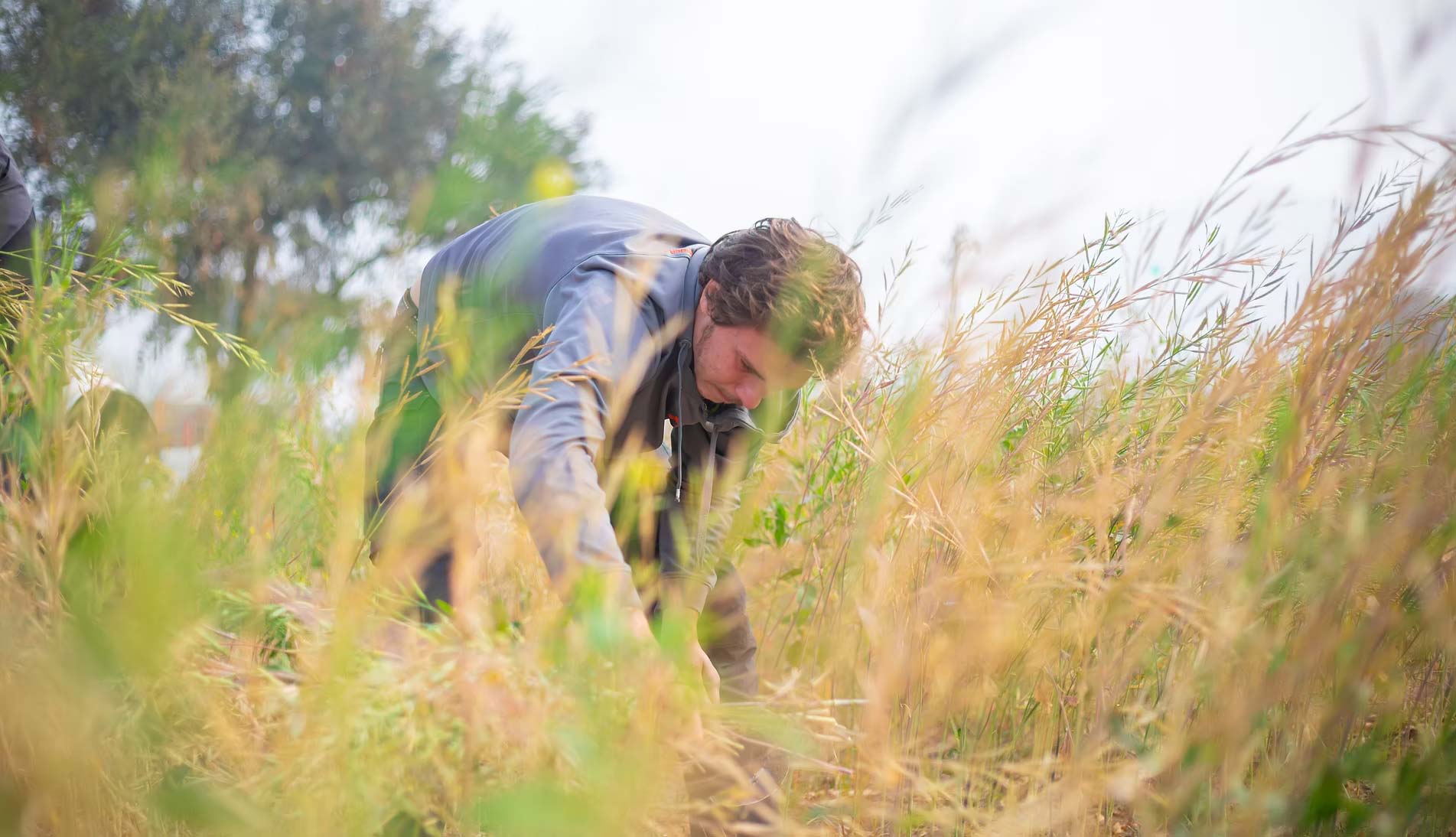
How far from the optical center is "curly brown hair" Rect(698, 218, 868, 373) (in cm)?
161

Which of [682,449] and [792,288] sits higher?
[792,288]

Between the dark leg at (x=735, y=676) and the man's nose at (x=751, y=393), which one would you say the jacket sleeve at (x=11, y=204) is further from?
the dark leg at (x=735, y=676)

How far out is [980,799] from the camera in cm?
151

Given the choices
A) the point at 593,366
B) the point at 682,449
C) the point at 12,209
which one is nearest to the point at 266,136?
the point at 12,209

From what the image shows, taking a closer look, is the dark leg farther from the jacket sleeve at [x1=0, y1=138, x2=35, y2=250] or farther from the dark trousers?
the jacket sleeve at [x1=0, y1=138, x2=35, y2=250]

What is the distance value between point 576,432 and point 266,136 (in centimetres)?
1351

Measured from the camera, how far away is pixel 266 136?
1255 cm

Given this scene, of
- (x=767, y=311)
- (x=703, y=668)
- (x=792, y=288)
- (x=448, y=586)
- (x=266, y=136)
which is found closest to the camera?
(x=703, y=668)

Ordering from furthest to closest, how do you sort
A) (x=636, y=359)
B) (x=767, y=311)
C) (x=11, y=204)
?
(x=11, y=204) < (x=767, y=311) < (x=636, y=359)

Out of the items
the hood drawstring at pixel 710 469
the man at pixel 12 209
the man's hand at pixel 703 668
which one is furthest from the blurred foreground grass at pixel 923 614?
the man at pixel 12 209

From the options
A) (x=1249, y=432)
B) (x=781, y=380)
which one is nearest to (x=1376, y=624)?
(x=1249, y=432)

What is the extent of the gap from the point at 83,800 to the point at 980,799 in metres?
1.27

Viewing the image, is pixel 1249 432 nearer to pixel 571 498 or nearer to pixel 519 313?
pixel 571 498

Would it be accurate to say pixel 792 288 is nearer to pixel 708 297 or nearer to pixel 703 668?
pixel 708 297
